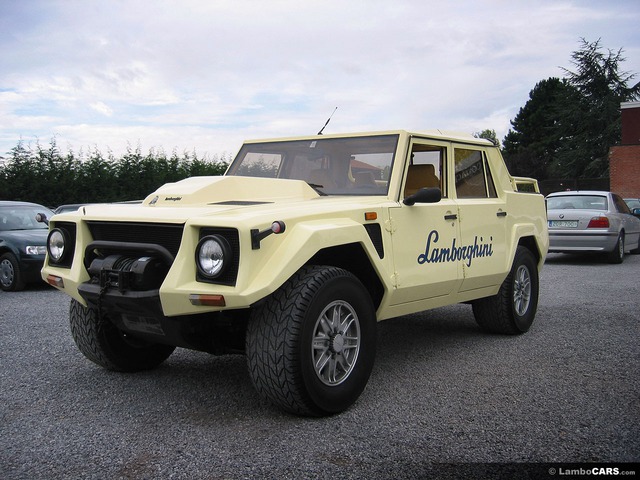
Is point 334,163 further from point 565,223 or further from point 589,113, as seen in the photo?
point 589,113

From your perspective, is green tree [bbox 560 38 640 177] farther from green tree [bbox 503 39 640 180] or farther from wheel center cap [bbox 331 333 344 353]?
wheel center cap [bbox 331 333 344 353]

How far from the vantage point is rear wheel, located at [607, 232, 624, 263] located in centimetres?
1330

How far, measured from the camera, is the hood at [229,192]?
4.71m

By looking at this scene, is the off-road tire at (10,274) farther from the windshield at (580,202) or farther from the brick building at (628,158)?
the brick building at (628,158)

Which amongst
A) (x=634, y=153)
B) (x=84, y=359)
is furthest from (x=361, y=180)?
(x=634, y=153)

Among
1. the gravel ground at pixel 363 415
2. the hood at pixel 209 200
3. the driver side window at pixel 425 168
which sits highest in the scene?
the driver side window at pixel 425 168

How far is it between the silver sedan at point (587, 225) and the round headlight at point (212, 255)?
10287mm

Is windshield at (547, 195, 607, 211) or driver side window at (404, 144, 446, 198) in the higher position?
driver side window at (404, 144, 446, 198)

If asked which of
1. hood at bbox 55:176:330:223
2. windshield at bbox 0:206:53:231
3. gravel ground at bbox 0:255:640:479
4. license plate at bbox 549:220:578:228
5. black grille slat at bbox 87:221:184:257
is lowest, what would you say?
gravel ground at bbox 0:255:640:479

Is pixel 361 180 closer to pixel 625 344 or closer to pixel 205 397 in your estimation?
pixel 205 397

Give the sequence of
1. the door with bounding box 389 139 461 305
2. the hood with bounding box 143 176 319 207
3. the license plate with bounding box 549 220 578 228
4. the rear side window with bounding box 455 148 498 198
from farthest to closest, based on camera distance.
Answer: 1. the license plate with bounding box 549 220 578 228
2. the rear side window with bounding box 455 148 498 198
3. the door with bounding box 389 139 461 305
4. the hood with bounding box 143 176 319 207

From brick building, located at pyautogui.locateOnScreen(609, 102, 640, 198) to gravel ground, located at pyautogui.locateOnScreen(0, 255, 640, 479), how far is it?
35013mm

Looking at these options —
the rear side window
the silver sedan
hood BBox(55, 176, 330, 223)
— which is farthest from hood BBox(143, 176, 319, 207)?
the silver sedan

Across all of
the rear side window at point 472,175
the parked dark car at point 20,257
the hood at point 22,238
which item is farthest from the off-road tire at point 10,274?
the rear side window at point 472,175
